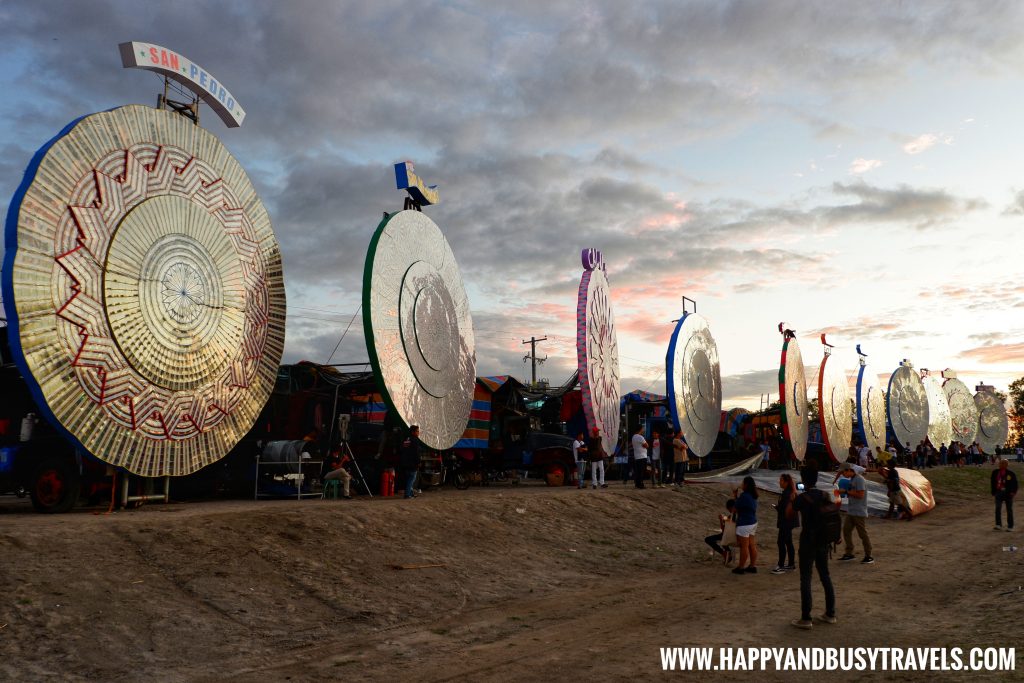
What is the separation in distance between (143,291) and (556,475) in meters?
17.2

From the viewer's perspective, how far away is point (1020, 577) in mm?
15016

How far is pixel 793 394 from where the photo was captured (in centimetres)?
3991

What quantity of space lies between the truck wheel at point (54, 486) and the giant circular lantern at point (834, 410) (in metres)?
38.6

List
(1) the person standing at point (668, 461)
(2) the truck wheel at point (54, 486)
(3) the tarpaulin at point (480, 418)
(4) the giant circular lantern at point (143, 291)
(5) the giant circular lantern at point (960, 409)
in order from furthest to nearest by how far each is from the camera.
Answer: (5) the giant circular lantern at point (960, 409), (1) the person standing at point (668, 461), (3) the tarpaulin at point (480, 418), (2) the truck wheel at point (54, 486), (4) the giant circular lantern at point (143, 291)

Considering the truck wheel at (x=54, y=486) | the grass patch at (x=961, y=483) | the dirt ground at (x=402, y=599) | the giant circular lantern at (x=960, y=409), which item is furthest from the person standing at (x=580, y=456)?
the giant circular lantern at (x=960, y=409)

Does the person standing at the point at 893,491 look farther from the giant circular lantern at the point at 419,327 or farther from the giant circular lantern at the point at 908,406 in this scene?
the giant circular lantern at the point at 908,406

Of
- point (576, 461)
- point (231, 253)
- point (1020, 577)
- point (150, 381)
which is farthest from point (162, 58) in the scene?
point (1020, 577)

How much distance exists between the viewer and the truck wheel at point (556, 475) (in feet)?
93.6

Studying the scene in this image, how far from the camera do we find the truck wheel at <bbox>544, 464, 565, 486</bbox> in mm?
28516

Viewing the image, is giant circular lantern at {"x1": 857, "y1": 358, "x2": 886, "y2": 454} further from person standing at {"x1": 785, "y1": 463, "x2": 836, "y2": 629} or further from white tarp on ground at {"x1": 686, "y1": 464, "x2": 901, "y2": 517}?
person standing at {"x1": 785, "y1": 463, "x2": 836, "y2": 629}

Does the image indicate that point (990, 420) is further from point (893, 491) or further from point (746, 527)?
point (746, 527)

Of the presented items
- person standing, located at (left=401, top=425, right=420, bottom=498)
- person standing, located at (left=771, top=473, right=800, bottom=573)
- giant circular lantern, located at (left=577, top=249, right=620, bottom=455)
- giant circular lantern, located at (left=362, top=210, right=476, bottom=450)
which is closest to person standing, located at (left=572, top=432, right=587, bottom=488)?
giant circular lantern, located at (left=577, top=249, right=620, bottom=455)

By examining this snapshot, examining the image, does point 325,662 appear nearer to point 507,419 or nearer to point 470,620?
point 470,620

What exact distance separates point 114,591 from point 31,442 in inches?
278
